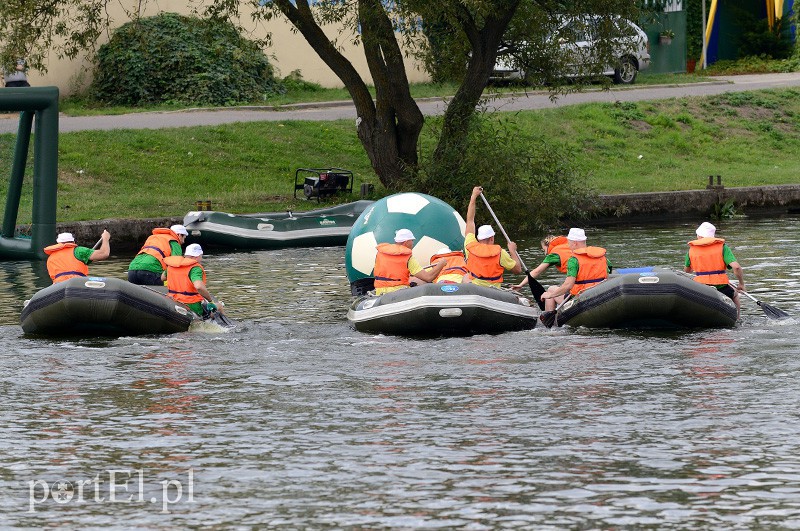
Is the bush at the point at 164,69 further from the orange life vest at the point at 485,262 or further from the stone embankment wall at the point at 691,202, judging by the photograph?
the orange life vest at the point at 485,262

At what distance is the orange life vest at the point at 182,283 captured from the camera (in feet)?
56.6

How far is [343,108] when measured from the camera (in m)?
37.4

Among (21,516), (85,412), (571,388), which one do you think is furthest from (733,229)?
(21,516)

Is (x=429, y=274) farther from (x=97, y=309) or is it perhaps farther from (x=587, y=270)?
(x=97, y=309)

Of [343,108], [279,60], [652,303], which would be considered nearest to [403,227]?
[652,303]

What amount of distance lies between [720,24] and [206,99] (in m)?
19.3

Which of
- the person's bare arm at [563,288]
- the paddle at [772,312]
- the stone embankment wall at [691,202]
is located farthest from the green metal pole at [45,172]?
the paddle at [772,312]

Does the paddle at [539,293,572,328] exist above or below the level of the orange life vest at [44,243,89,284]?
below

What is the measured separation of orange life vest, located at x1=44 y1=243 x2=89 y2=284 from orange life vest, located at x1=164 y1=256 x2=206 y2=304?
1026 millimetres

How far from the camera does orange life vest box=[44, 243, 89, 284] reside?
57.2ft

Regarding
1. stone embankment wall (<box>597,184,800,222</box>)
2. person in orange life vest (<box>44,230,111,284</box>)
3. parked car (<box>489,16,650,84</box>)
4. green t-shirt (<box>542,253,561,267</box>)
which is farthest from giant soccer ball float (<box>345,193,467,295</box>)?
stone embankment wall (<box>597,184,800,222</box>)

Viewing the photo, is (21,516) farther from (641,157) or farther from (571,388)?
(641,157)

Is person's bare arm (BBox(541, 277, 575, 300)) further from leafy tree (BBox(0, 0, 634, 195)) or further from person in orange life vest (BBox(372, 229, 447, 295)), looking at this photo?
leafy tree (BBox(0, 0, 634, 195))

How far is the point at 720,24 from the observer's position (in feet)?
158
